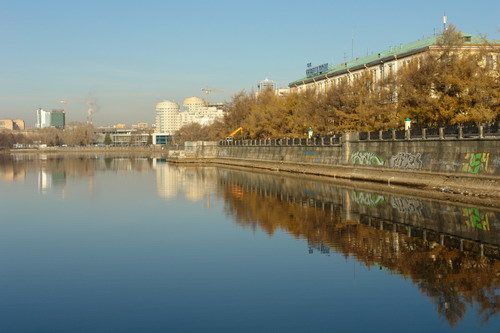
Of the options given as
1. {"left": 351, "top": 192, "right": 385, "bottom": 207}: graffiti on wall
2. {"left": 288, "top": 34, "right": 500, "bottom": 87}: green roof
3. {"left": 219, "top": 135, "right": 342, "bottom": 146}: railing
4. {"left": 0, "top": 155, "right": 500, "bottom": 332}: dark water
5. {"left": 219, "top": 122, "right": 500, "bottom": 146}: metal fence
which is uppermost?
{"left": 288, "top": 34, "right": 500, "bottom": 87}: green roof

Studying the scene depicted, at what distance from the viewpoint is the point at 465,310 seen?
50.7ft

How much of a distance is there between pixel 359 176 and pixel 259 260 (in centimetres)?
3625

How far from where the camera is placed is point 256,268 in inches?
830

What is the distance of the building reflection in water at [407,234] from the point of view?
57.3 feet

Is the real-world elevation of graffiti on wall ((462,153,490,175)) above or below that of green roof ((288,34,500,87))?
below

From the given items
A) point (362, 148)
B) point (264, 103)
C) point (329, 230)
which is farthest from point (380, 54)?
point (329, 230)

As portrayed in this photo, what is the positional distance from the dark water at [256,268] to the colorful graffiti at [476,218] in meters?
0.05

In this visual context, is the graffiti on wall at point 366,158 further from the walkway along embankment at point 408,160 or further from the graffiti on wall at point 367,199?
the graffiti on wall at point 367,199

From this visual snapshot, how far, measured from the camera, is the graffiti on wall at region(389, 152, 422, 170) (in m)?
47.0

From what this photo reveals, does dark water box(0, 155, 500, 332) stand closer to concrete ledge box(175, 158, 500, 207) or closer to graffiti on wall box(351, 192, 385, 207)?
graffiti on wall box(351, 192, 385, 207)

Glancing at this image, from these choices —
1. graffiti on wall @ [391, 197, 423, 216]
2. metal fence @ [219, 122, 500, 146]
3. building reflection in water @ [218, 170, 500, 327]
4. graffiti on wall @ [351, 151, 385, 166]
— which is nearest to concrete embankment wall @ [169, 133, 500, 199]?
graffiti on wall @ [351, 151, 385, 166]

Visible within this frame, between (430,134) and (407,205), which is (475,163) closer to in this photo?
(407,205)

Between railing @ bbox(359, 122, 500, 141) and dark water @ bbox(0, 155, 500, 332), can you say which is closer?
dark water @ bbox(0, 155, 500, 332)

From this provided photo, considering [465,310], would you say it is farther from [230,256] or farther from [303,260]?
[230,256]
